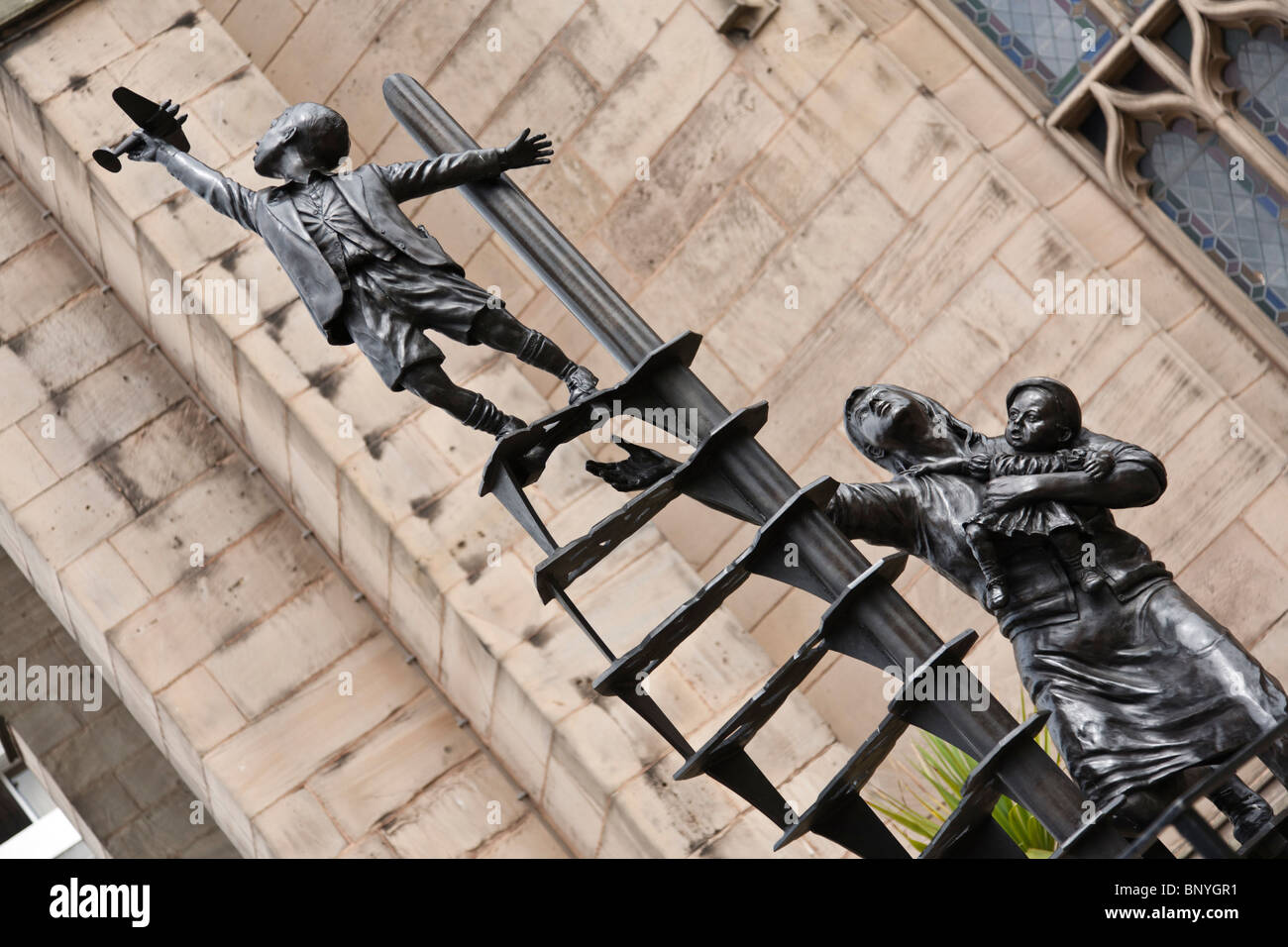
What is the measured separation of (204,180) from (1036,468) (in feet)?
8.03

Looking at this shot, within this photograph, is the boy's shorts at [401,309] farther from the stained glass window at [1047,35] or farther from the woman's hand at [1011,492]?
the stained glass window at [1047,35]

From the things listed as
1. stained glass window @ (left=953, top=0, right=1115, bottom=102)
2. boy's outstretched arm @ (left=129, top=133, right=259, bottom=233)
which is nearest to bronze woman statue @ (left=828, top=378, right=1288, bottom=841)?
boy's outstretched arm @ (left=129, top=133, right=259, bottom=233)

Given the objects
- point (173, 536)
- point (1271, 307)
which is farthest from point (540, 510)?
point (1271, 307)

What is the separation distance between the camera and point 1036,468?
4.28 meters

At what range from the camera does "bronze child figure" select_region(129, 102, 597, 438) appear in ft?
14.6

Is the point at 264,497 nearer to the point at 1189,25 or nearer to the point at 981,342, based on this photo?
the point at 981,342

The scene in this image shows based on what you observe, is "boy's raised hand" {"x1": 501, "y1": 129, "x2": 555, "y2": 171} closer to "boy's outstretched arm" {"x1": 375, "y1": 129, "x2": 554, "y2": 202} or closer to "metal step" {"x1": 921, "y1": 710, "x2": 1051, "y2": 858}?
"boy's outstretched arm" {"x1": 375, "y1": 129, "x2": 554, "y2": 202}

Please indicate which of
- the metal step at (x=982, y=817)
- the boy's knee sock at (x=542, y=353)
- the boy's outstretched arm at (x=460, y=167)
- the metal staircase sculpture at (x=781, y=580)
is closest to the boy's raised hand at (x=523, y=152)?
the boy's outstretched arm at (x=460, y=167)

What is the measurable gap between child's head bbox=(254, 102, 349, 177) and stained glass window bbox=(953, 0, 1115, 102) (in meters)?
4.44

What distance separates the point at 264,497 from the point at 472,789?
180cm

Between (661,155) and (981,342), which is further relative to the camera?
(661,155)

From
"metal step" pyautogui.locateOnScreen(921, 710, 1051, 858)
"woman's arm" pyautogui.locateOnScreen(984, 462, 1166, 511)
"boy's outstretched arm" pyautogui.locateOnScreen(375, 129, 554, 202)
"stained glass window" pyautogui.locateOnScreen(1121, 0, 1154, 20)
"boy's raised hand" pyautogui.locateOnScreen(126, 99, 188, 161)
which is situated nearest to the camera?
"metal step" pyautogui.locateOnScreen(921, 710, 1051, 858)

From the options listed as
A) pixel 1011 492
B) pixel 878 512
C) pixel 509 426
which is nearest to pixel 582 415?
pixel 509 426

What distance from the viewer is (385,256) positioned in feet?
14.8
